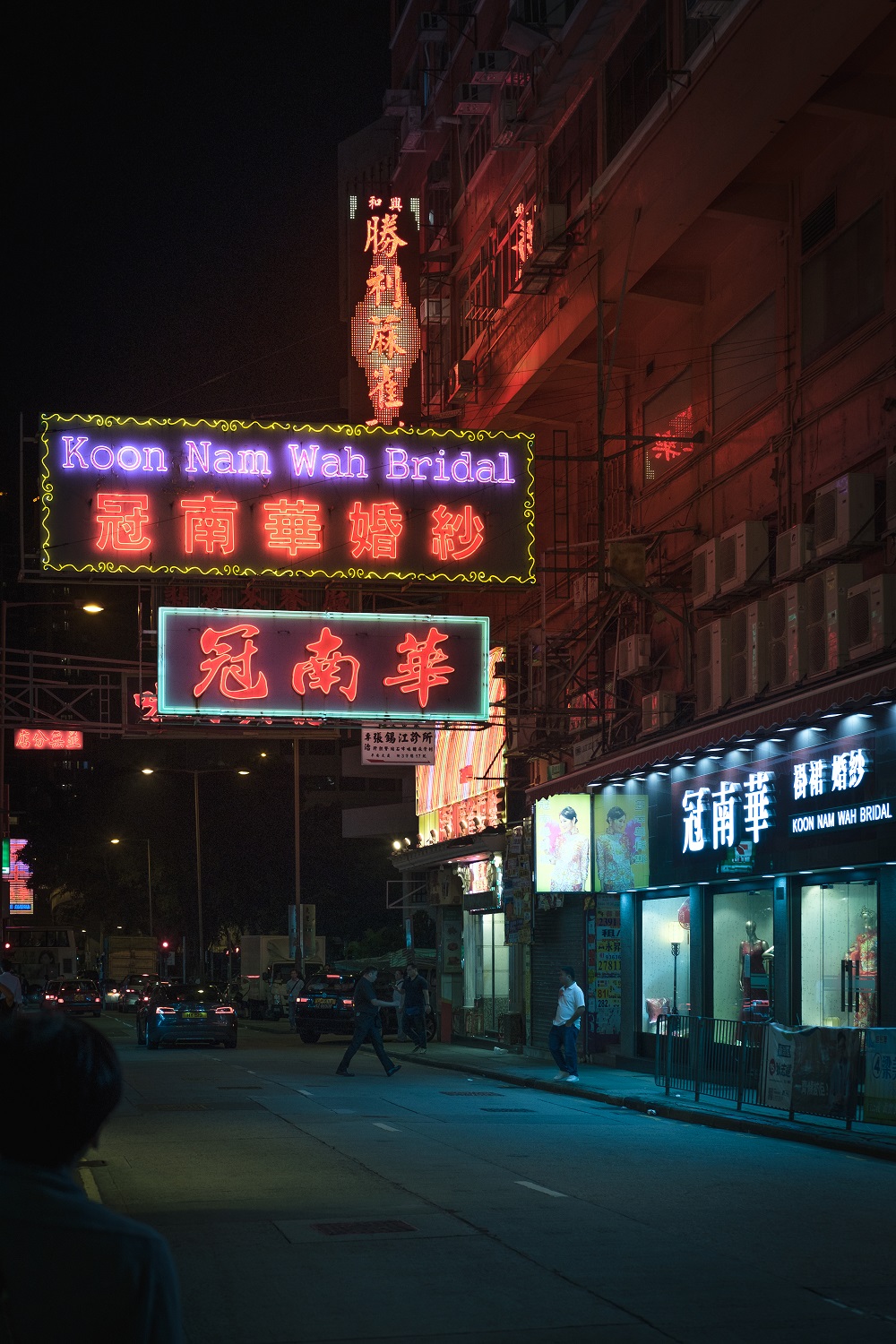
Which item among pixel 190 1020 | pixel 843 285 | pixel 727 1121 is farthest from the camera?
pixel 190 1020

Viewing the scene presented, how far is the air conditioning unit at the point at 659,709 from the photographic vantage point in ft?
78.8

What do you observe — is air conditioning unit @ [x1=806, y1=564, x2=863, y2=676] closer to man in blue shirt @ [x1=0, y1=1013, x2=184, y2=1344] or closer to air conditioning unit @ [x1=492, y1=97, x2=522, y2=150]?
air conditioning unit @ [x1=492, y1=97, x2=522, y2=150]

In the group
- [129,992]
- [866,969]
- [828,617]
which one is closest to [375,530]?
[828,617]

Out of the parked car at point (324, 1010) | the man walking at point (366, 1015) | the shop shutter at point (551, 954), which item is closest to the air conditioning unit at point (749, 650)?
the man walking at point (366, 1015)

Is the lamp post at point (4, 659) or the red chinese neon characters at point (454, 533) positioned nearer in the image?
the red chinese neon characters at point (454, 533)

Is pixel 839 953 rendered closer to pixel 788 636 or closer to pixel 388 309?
pixel 788 636

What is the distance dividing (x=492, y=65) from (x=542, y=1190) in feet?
84.2

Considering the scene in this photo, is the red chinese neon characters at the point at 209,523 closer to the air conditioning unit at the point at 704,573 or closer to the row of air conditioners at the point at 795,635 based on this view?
the air conditioning unit at the point at 704,573

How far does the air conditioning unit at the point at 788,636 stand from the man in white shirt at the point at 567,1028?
6284 mm

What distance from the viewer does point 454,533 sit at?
27188mm

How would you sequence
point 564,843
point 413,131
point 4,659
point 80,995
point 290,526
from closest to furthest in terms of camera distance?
point 290,526, point 564,843, point 4,659, point 413,131, point 80,995

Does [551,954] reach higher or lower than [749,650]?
lower

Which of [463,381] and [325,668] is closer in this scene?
[325,668]

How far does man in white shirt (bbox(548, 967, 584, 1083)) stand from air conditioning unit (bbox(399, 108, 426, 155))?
24424 millimetres
